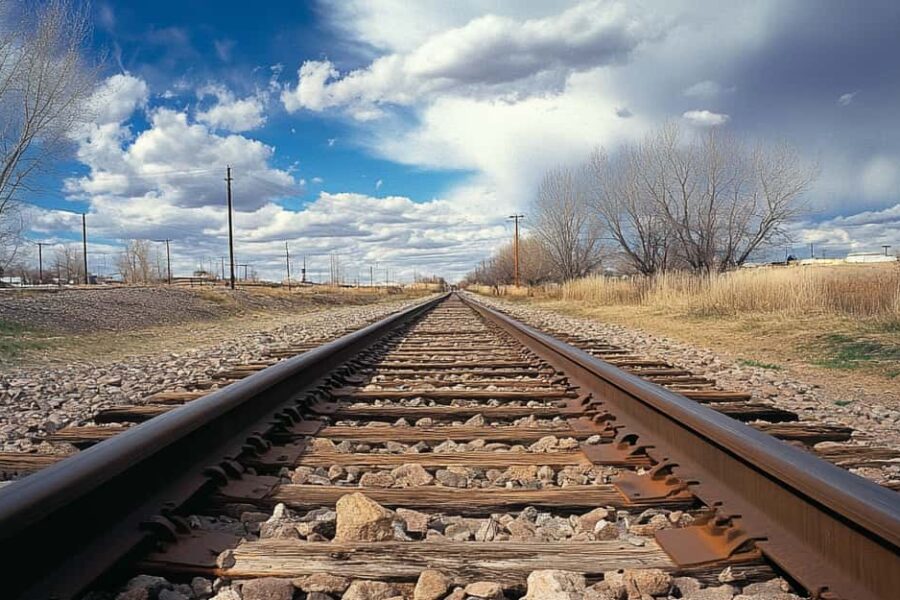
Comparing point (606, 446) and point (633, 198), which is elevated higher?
point (633, 198)

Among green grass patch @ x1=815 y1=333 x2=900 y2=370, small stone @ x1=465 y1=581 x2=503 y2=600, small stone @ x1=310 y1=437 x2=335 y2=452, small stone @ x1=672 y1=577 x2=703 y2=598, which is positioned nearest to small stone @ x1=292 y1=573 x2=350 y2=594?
small stone @ x1=465 y1=581 x2=503 y2=600

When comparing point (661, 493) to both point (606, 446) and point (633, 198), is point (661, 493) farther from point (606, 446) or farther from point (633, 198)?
point (633, 198)

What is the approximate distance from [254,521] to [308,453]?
0.75 meters

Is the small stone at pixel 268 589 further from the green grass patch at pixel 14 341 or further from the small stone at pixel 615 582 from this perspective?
the green grass patch at pixel 14 341

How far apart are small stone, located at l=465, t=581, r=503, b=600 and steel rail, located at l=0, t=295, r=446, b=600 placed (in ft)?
2.76

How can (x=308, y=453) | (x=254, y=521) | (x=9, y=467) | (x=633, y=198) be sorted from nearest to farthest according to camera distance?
(x=254, y=521), (x=9, y=467), (x=308, y=453), (x=633, y=198)

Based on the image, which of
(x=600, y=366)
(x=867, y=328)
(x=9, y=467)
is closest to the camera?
(x=9, y=467)

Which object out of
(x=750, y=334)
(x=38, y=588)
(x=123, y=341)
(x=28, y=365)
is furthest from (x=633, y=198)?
(x=38, y=588)

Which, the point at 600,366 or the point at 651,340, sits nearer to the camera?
the point at 600,366

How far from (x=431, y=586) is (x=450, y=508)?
0.54 metres

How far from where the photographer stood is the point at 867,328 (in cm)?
942

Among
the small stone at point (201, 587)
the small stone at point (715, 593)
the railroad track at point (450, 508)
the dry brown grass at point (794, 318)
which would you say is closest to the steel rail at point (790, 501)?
the railroad track at point (450, 508)

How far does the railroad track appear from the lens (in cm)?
151

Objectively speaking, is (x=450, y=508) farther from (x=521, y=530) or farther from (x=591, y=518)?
(x=591, y=518)
